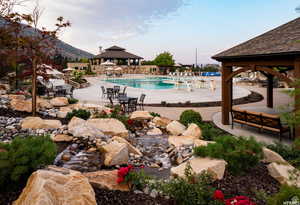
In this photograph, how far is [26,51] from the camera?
7660 mm

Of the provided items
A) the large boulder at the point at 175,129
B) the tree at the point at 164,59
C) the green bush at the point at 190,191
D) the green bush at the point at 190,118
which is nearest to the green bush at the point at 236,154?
the green bush at the point at 190,191

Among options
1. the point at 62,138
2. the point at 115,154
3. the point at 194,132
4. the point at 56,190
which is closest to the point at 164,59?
the point at 194,132

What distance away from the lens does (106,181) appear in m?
3.40

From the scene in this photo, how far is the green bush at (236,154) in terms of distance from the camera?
4.32 m

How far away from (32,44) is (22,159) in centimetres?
591

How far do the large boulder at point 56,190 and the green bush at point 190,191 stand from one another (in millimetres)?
1225

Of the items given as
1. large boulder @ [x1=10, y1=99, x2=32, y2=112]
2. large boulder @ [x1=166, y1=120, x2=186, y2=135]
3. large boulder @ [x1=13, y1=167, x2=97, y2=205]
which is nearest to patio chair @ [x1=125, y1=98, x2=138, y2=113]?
large boulder @ [x1=166, y1=120, x2=186, y2=135]

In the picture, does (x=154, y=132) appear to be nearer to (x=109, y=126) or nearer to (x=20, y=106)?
(x=109, y=126)

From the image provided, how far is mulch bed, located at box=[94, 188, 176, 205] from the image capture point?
3040 mm

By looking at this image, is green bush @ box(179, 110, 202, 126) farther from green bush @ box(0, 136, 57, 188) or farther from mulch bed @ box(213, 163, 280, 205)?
green bush @ box(0, 136, 57, 188)

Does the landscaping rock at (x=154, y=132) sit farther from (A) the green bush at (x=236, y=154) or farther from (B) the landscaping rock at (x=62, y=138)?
(A) the green bush at (x=236, y=154)

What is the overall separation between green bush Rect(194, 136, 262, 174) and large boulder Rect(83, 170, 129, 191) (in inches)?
71.6

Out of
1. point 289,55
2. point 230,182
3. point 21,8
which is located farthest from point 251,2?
point 230,182

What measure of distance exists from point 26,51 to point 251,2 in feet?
46.9
